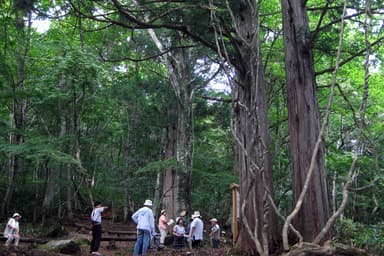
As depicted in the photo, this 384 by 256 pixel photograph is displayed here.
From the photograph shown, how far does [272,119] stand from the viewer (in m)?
16.8

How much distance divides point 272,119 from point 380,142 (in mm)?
5301

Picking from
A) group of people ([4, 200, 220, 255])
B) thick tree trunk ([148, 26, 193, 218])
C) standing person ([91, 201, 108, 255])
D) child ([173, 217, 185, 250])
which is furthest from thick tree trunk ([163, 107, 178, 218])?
standing person ([91, 201, 108, 255])

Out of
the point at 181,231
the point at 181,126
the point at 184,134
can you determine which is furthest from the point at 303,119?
the point at 181,126

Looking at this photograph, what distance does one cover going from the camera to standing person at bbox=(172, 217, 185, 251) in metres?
11.7

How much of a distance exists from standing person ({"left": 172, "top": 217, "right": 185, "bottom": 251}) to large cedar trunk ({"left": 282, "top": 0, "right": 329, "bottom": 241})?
20.0 feet

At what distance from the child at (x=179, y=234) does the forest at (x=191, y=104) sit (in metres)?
2.25

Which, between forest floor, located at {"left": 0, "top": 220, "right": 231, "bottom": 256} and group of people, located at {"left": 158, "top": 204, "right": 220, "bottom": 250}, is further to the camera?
group of people, located at {"left": 158, "top": 204, "right": 220, "bottom": 250}

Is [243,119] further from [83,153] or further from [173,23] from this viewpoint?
[83,153]

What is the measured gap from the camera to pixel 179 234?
460 inches

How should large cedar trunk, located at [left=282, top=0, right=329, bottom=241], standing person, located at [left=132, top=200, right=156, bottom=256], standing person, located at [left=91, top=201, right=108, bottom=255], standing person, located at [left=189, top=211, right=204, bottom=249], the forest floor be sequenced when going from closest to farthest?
large cedar trunk, located at [left=282, top=0, right=329, bottom=241], the forest floor, standing person, located at [left=132, top=200, right=156, bottom=256], standing person, located at [left=91, top=201, right=108, bottom=255], standing person, located at [left=189, top=211, right=204, bottom=249]

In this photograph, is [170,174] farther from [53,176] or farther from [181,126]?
[53,176]

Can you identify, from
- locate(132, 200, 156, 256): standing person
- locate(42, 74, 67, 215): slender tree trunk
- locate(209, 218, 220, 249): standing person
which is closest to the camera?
locate(132, 200, 156, 256): standing person

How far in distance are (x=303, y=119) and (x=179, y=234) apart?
6720mm

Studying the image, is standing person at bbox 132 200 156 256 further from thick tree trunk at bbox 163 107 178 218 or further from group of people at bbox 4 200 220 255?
thick tree trunk at bbox 163 107 178 218
